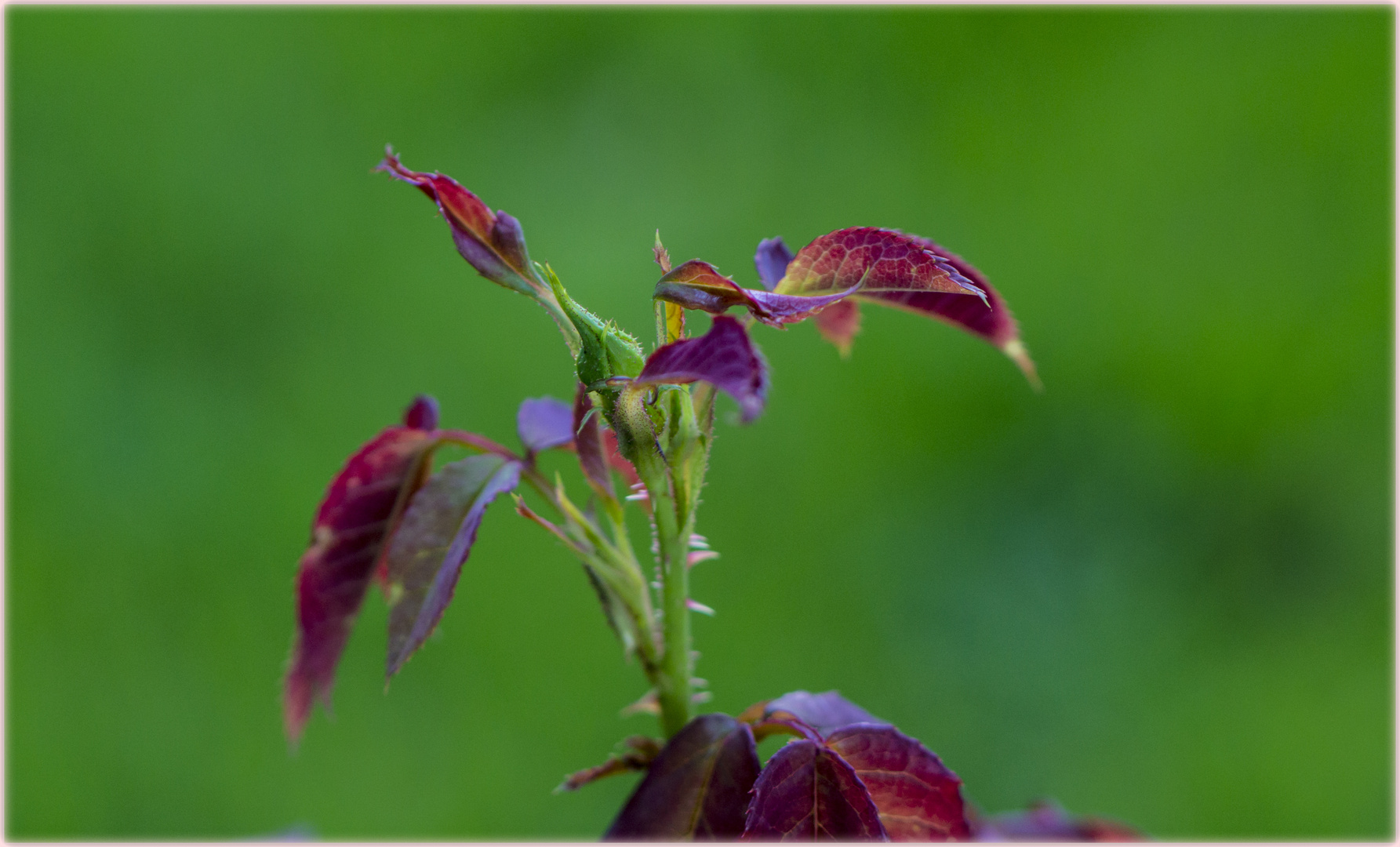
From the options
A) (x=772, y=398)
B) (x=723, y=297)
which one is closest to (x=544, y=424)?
(x=723, y=297)

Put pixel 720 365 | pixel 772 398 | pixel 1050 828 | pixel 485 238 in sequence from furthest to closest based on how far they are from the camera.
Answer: pixel 772 398 < pixel 1050 828 < pixel 485 238 < pixel 720 365

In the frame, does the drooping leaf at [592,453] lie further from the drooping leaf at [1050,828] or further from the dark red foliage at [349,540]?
the drooping leaf at [1050,828]

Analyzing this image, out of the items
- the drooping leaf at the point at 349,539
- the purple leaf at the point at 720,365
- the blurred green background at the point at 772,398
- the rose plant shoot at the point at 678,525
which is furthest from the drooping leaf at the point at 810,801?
the blurred green background at the point at 772,398

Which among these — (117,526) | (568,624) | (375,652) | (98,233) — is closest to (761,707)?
(568,624)

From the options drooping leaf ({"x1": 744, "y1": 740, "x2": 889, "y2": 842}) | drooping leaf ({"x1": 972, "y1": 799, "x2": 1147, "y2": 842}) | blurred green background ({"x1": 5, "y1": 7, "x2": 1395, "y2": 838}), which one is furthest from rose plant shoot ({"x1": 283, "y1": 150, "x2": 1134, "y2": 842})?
blurred green background ({"x1": 5, "y1": 7, "x2": 1395, "y2": 838})

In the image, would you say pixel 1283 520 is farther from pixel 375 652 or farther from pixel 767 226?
pixel 375 652

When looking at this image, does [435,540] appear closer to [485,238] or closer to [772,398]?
[485,238]

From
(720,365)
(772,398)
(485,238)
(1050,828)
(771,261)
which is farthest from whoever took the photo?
(772,398)
